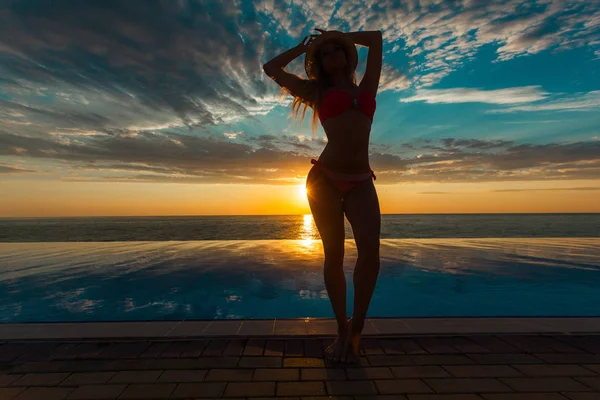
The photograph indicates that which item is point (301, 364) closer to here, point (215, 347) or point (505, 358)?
point (215, 347)

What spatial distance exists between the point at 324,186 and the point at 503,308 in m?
2.89

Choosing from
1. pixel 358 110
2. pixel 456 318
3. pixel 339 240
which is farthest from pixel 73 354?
pixel 456 318

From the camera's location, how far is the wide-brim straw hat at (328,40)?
266 centimetres

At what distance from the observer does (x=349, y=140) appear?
259 centimetres

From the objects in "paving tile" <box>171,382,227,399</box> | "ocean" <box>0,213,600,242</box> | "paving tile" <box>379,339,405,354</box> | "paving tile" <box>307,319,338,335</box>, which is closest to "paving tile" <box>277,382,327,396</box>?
"paving tile" <box>171,382,227,399</box>

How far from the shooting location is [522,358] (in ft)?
7.95

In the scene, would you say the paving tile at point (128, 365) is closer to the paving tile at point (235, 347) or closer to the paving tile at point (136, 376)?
the paving tile at point (136, 376)

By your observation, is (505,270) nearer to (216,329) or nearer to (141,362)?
(216,329)

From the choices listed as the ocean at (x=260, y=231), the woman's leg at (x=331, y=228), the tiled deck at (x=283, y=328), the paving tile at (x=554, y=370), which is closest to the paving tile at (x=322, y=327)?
the tiled deck at (x=283, y=328)

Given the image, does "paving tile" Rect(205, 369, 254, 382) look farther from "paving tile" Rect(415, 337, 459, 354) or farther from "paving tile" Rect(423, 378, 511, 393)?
"paving tile" Rect(415, 337, 459, 354)

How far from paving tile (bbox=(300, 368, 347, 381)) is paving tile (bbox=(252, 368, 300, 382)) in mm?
46

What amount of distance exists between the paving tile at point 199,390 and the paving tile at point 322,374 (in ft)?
1.68

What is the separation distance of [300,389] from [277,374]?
24cm

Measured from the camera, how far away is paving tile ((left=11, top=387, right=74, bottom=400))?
6.35ft
